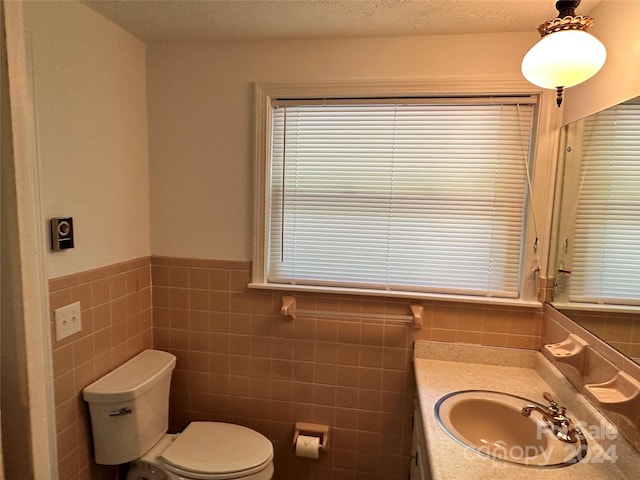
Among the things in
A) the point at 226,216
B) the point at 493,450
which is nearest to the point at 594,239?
the point at 493,450

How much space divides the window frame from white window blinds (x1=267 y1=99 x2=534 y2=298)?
0.13ft

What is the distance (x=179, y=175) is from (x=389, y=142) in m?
1.09

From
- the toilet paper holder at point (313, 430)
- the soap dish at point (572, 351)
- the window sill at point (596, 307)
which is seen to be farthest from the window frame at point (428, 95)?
the toilet paper holder at point (313, 430)

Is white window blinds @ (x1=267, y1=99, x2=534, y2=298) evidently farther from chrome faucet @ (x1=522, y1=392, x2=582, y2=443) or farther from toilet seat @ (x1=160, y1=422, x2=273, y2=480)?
toilet seat @ (x1=160, y1=422, x2=273, y2=480)

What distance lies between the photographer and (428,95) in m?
1.68

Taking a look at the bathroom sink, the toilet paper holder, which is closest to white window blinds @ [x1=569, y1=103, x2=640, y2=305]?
the bathroom sink

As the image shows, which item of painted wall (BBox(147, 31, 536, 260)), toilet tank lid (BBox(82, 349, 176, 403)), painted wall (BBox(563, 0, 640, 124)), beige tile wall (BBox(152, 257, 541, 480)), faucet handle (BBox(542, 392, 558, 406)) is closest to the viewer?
painted wall (BBox(563, 0, 640, 124))

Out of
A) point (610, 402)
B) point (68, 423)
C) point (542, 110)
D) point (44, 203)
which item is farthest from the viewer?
point (542, 110)

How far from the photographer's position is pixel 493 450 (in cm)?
116

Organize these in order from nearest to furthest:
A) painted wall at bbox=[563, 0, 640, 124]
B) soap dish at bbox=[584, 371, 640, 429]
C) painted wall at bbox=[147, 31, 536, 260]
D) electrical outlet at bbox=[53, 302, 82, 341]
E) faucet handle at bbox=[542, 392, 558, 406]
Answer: soap dish at bbox=[584, 371, 640, 429] → painted wall at bbox=[563, 0, 640, 124] → faucet handle at bbox=[542, 392, 558, 406] → electrical outlet at bbox=[53, 302, 82, 341] → painted wall at bbox=[147, 31, 536, 260]

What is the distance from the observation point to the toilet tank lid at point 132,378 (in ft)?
5.01

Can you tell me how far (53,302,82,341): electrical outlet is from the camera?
140 centimetres

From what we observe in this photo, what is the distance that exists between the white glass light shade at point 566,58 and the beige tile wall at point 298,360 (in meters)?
1.01

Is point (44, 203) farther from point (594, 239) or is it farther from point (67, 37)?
point (594, 239)
